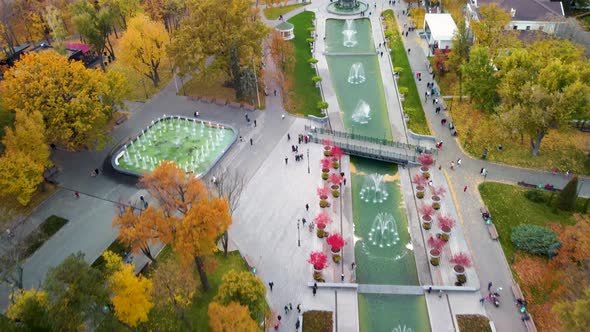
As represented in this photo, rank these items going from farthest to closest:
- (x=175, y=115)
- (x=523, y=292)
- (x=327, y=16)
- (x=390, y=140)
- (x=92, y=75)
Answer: (x=327, y=16) → (x=175, y=115) → (x=390, y=140) → (x=92, y=75) → (x=523, y=292)

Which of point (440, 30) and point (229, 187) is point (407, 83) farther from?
point (229, 187)

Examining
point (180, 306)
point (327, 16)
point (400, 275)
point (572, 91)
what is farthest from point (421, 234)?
point (327, 16)

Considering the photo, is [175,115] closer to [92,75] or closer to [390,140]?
[92,75]

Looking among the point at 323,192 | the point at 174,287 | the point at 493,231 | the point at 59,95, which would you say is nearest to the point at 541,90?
the point at 493,231

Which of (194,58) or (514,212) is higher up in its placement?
(194,58)

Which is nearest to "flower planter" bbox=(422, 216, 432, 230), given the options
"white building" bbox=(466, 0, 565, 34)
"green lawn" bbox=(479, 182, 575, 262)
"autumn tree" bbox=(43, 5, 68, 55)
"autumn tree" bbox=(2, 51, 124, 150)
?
"green lawn" bbox=(479, 182, 575, 262)

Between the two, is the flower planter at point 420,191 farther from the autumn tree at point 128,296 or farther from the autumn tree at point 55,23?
Result: the autumn tree at point 55,23

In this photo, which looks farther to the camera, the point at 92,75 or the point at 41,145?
the point at 92,75

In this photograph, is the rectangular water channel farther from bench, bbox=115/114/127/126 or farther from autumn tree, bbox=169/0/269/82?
bench, bbox=115/114/127/126
